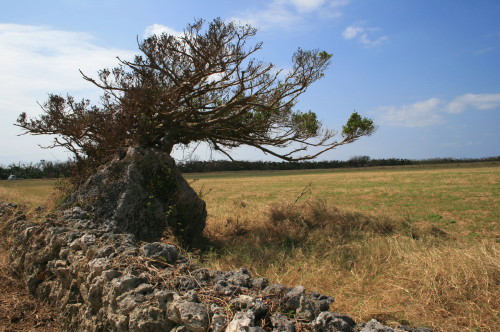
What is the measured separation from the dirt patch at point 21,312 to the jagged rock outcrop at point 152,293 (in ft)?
0.61

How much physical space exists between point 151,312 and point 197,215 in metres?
6.50

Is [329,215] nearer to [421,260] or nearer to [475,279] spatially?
[421,260]

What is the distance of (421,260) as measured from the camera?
645 cm

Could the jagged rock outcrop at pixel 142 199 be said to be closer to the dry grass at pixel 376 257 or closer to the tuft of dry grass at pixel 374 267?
the dry grass at pixel 376 257

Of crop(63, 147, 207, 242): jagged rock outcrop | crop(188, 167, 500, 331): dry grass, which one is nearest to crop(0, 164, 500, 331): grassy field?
crop(188, 167, 500, 331): dry grass

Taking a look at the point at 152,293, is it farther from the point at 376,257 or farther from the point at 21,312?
the point at 376,257

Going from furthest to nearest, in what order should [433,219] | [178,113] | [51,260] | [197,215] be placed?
1. [433,219]
2. [178,113]
3. [197,215]
4. [51,260]

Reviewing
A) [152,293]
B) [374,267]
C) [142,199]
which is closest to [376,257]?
[374,267]

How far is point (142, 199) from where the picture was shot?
8.83 metres

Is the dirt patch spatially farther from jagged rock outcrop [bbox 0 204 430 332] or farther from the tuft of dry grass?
the tuft of dry grass

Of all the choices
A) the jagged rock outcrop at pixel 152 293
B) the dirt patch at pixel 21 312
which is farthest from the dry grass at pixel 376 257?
the dirt patch at pixel 21 312

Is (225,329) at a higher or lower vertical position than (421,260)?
higher

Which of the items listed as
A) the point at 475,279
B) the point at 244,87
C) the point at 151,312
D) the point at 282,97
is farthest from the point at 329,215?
the point at 151,312

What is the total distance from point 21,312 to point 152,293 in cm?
367
